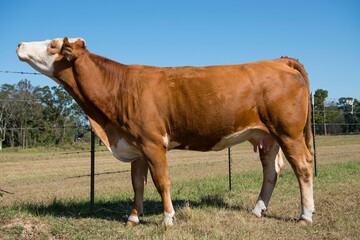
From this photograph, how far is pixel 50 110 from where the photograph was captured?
5691 cm

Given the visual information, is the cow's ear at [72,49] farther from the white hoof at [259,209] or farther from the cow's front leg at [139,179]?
the white hoof at [259,209]

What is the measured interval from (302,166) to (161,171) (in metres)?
2.06

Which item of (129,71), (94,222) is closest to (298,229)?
(94,222)

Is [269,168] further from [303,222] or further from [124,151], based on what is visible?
[124,151]

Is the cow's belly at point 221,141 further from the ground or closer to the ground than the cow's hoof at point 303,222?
further from the ground

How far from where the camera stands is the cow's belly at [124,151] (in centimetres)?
566

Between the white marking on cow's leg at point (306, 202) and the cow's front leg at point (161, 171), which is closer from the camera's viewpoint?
the cow's front leg at point (161, 171)

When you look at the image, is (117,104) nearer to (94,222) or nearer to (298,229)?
(94,222)

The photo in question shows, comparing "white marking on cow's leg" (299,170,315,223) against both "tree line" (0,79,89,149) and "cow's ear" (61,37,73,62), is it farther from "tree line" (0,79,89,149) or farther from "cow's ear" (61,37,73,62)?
"tree line" (0,79,89,149)

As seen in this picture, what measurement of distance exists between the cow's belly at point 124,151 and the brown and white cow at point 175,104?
1cm

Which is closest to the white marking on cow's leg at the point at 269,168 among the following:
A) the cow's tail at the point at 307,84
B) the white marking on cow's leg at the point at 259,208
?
the white marking on cow's leg at the point at 259,208

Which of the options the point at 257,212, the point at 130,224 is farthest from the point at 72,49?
the point at 257,212

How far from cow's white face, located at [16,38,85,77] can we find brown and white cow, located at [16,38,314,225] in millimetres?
14

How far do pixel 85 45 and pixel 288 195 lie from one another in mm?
4792
